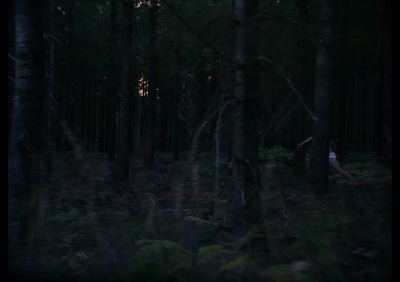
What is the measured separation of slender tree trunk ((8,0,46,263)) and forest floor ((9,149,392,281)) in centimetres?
50

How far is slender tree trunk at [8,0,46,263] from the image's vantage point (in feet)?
25.9

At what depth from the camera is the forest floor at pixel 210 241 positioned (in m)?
5.73

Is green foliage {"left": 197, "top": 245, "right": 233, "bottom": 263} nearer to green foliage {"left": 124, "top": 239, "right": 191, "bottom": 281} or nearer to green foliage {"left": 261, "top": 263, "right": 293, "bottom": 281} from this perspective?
green foliage {"left": 124, "top": 239, "right": 191, "bottom": 281}

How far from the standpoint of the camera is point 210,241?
24.3 feet

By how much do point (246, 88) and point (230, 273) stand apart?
2711mm

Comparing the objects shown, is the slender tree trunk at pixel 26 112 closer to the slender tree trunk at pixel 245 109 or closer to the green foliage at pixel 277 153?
the slender tree trunk at pixel 245 109

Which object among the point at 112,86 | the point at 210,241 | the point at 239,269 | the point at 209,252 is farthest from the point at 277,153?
the point at 239,269

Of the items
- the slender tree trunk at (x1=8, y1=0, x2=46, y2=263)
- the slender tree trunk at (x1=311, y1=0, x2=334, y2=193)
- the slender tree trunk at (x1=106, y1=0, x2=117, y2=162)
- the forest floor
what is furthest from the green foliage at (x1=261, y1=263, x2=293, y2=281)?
the slender tree trunk at (x1=106, y1=0, x2=117, y2=162)

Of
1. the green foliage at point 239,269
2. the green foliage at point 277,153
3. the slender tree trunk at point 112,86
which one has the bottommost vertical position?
the green foliage at point 239,269

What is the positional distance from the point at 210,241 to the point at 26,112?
3837 millimetres

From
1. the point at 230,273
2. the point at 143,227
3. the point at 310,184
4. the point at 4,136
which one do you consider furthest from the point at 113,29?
the point at 230,273

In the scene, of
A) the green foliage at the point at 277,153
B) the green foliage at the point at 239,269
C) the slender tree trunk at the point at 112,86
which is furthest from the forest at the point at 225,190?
the green foliage at the point at 277,153

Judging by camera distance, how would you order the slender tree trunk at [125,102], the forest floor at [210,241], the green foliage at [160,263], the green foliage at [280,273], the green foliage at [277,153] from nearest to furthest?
the green foliage at [280,273]
the green foliage at [160,263]
the forest floor at [210,241]
the slender tree trunk at [125,102]
the green foliage at [277,153]

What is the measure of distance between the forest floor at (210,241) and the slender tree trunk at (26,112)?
504 mm
